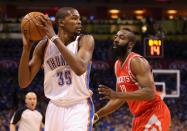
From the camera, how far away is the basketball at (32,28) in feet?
15.6

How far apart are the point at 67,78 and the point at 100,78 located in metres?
A: 16.3

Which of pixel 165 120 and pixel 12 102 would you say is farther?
pixel 12 102

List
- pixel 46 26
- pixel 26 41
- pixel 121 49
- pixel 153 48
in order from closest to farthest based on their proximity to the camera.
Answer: pixel 46 26
pixel 26 41
pixel 121 49
pixel 153 48

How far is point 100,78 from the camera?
2103cm

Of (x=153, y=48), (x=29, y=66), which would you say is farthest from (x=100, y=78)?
(x=29, y=66)

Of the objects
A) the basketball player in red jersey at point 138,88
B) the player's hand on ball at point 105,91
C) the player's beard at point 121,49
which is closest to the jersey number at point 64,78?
the player's hand on ball at point 105,91

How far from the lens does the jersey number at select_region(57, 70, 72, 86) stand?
15.4ft

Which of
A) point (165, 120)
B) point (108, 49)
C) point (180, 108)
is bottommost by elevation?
point (180, 108)

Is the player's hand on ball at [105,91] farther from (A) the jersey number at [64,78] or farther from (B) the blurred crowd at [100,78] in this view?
(B) the blurred crowd at [100,78]

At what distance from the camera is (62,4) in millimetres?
24703

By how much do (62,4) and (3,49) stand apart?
5001 millimetres

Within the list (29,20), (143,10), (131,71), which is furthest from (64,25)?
(143,10)

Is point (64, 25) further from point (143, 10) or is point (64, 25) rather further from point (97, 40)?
point (143, 10)

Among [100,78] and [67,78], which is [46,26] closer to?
[67,78]
